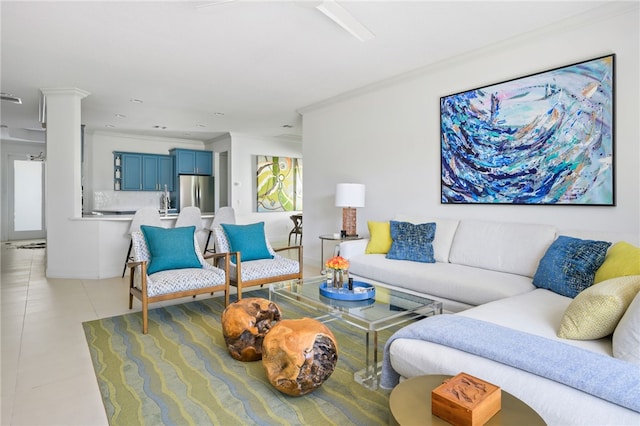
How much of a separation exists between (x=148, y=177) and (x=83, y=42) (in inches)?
213

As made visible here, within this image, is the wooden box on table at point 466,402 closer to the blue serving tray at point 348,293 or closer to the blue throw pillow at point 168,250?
the blue serving tray at point 348,293

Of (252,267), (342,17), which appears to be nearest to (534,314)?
(342,17)

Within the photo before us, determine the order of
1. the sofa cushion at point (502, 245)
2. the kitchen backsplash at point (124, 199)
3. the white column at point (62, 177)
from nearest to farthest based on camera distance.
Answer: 1. the sofa cushion at point (502, 245)
2. the white column at point (62, 177)
3. the kitchen backsplash at point (124, 199)

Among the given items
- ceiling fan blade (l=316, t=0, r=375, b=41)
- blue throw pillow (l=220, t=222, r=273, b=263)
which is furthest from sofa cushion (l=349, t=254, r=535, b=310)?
ceiling fan blade (l=316, t=0, r=375, b=41)

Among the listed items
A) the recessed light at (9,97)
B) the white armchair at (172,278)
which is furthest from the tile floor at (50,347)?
the recessed light at (9,97)

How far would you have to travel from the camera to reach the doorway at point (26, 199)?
30.4 ft

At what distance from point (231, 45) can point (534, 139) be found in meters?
3.01

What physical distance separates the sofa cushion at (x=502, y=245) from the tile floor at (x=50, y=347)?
7.74ft

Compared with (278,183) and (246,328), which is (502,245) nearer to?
(246,328)

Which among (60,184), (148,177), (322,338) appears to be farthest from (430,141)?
(148,177)

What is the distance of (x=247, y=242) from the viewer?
13.4ft

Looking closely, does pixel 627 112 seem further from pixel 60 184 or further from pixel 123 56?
pixel 60 184

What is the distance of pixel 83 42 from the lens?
354cm

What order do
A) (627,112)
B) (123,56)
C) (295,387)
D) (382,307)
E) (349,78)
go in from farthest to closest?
(349,78), (123,56), (627,112), (382,307), (295,387)
